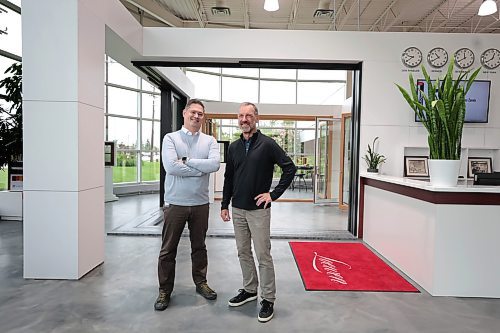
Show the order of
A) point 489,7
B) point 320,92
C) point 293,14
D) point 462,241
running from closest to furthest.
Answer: point 462,241 → point 489,7 → point 293,14 → point 320,92

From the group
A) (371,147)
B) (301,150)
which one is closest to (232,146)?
(371,147)

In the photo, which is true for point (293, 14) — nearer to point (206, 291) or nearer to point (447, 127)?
point (447, 127)

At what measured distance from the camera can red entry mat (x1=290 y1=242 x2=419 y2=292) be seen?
3.25 meters

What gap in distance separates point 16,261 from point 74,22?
103 inches

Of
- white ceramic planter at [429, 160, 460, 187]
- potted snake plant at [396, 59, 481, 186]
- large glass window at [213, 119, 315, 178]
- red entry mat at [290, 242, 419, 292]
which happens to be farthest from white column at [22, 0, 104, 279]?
large glass window at [213, 119, 315, 178]

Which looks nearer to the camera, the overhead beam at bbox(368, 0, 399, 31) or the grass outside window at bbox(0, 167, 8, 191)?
the grass outside window at bbox(0, 167, 8, 191)

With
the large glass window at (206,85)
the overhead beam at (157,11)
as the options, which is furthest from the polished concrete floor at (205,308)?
the large glass window at (206,85)

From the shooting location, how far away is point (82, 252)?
334 cm

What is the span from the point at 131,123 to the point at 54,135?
740 centimetres

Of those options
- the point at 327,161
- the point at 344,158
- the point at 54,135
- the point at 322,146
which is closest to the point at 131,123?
the point at 322,146

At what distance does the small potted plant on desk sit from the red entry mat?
1101 mm

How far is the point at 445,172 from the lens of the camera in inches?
123

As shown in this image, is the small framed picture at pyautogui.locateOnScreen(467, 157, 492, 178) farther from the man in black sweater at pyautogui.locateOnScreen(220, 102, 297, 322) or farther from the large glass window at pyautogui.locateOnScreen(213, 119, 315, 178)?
the large glass window at pyautogui.locateOnScreen(213, 119, 315, 178)

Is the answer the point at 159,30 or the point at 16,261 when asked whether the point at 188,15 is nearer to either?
the point at 159,30
